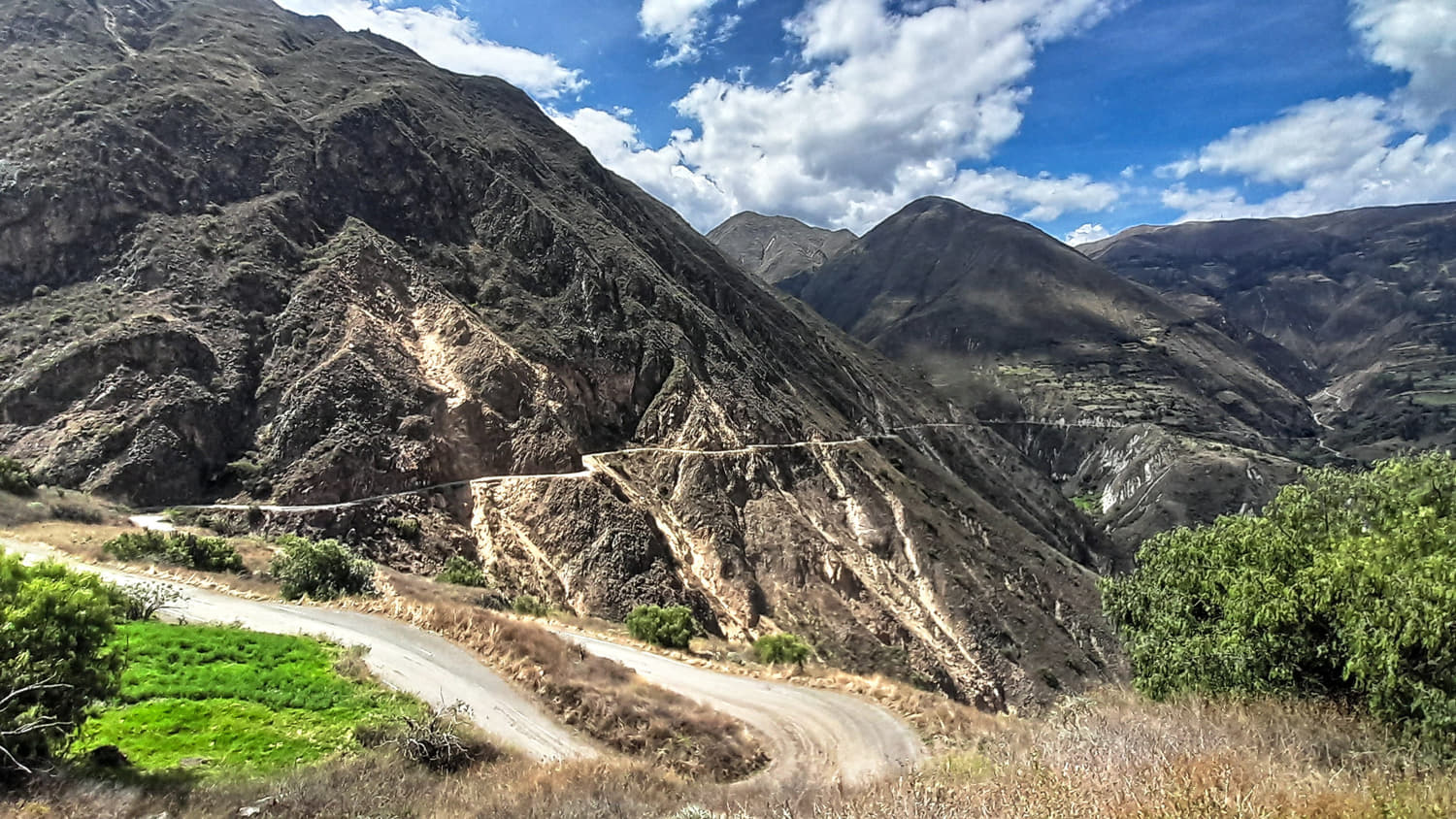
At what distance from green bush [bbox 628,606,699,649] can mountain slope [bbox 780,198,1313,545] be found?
8396 cm

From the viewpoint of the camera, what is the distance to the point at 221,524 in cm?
2892

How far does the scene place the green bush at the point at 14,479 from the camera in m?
25.1

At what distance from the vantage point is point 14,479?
2525 centimetres

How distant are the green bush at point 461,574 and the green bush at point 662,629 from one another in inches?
328

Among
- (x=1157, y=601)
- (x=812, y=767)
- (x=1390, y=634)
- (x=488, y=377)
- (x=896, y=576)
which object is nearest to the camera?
(x=1390, y=634)

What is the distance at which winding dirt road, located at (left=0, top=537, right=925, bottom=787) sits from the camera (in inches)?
476

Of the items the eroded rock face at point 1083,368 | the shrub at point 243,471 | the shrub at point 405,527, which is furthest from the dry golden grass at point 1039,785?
the eroded rock face at point 1083,368

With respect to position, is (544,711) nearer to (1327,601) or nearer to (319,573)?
(319,573)

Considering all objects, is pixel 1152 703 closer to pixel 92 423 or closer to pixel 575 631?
pixel 575 631

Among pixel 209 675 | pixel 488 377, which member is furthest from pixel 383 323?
pixel 209 675

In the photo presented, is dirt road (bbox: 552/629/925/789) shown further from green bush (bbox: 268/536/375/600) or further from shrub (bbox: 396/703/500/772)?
green bush (bbox: 268/536/375/600)

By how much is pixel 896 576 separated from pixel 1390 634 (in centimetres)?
3611

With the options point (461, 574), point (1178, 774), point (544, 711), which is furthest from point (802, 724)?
point (461, 574)

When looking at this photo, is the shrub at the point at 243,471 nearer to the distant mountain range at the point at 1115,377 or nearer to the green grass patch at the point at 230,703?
the green grass patch at the point at 230,703
